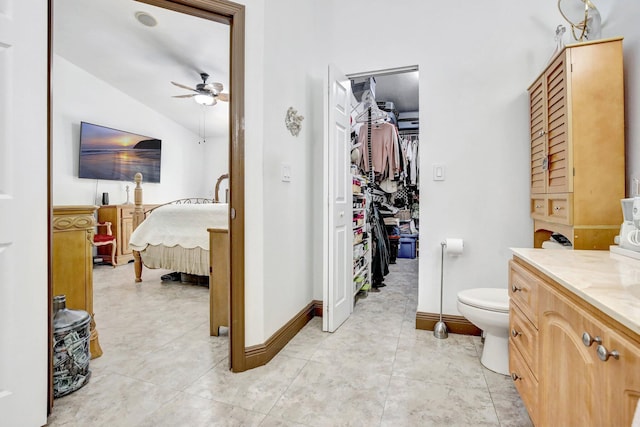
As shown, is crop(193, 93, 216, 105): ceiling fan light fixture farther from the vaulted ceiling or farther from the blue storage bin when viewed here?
the blue storage bin

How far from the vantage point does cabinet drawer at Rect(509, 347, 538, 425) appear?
3.82ft

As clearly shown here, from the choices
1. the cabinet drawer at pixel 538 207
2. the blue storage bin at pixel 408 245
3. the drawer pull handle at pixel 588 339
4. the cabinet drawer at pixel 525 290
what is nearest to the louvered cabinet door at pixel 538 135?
the cabinet drawer at pixel 538 207

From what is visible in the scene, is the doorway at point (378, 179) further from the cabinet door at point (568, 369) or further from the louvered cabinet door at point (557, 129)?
the cabinet door at point (568, 369)

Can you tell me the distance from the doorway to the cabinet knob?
69.6 inches

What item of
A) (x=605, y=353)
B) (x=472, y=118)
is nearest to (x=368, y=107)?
(x=472, y=118)

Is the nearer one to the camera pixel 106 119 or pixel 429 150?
pixel 429 150

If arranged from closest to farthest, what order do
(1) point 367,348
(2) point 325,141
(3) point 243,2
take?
(3) point 243,2
(1) point 367,348
(2) point 325,141

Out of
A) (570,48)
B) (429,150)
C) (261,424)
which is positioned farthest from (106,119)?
(570,48)

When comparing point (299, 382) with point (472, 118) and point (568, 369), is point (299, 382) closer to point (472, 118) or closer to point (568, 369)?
point (568, 369)

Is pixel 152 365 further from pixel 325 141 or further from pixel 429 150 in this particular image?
pixel 429 150

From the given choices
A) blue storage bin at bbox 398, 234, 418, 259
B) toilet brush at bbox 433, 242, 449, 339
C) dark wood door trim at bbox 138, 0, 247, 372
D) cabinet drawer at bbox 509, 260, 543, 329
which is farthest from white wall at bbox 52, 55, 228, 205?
cabinet drawer at bbox 509, 260, 543, 329

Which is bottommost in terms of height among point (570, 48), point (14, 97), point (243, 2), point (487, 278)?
point (487, 278)

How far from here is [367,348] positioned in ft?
7.16

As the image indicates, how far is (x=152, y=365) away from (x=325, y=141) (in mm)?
1826
